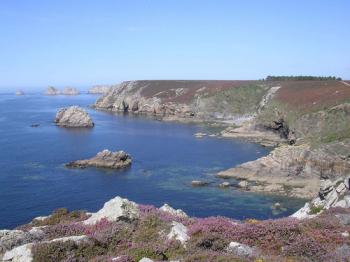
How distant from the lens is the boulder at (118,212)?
60.0 ft

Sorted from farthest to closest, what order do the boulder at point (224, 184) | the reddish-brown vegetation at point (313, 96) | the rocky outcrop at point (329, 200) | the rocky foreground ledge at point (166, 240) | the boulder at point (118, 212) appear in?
1. the reddish-brown vegetation at point (313, 96)
2. the boulder at point (224, 184)
3. the rocky outcrop at point (329, 200)
4. the boulder at point (118, 212)
5. the rocky foreground ledge at point (166, 240)

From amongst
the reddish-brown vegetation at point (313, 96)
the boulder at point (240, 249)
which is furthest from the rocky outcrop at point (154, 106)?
the boulder at point (240, 249)

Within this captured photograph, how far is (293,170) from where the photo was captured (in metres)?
70.5

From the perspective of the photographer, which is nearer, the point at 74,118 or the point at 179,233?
the point at 179,233

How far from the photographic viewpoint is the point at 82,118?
14088 centimetres

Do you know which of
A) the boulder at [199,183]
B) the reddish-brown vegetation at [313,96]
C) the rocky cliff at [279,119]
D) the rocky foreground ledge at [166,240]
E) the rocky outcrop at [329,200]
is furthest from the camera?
the reddish-brown vegetation at [313,96]

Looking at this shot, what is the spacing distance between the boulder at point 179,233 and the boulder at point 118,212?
2241 millimetres

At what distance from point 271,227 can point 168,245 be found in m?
4.10

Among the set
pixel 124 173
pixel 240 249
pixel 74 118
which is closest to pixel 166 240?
pixel 240 249

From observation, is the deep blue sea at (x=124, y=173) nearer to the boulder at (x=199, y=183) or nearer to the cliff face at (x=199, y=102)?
the boulder at (x=199, y=183)

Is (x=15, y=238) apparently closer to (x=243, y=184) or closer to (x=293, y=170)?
(x=243, y=184)

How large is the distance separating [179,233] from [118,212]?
3.54 meters

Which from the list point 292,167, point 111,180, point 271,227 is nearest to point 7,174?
point 111,180

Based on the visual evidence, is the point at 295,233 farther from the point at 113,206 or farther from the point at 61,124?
the point at 61,124
